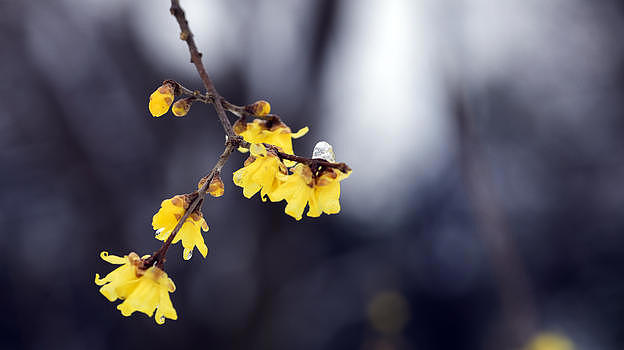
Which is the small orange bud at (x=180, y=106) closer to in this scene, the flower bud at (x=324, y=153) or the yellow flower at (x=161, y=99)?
the yellow flower at (x=161, y=99)

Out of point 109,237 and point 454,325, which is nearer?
point 109,237

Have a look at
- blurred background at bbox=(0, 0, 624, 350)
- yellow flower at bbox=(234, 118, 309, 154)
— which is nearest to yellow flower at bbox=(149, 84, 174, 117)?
yellow flower at bbox=(234, 118, 309, 154)

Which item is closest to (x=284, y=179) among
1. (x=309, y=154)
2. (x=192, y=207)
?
(x=192, y=207)

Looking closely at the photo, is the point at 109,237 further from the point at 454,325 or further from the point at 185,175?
the point at 454,325

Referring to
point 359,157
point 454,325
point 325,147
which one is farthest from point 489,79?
point 325,147

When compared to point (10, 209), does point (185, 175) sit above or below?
A: above

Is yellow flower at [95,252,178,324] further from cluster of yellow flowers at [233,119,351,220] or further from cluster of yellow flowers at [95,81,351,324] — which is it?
cluster of yellow flowers at [233,119,351,220]
